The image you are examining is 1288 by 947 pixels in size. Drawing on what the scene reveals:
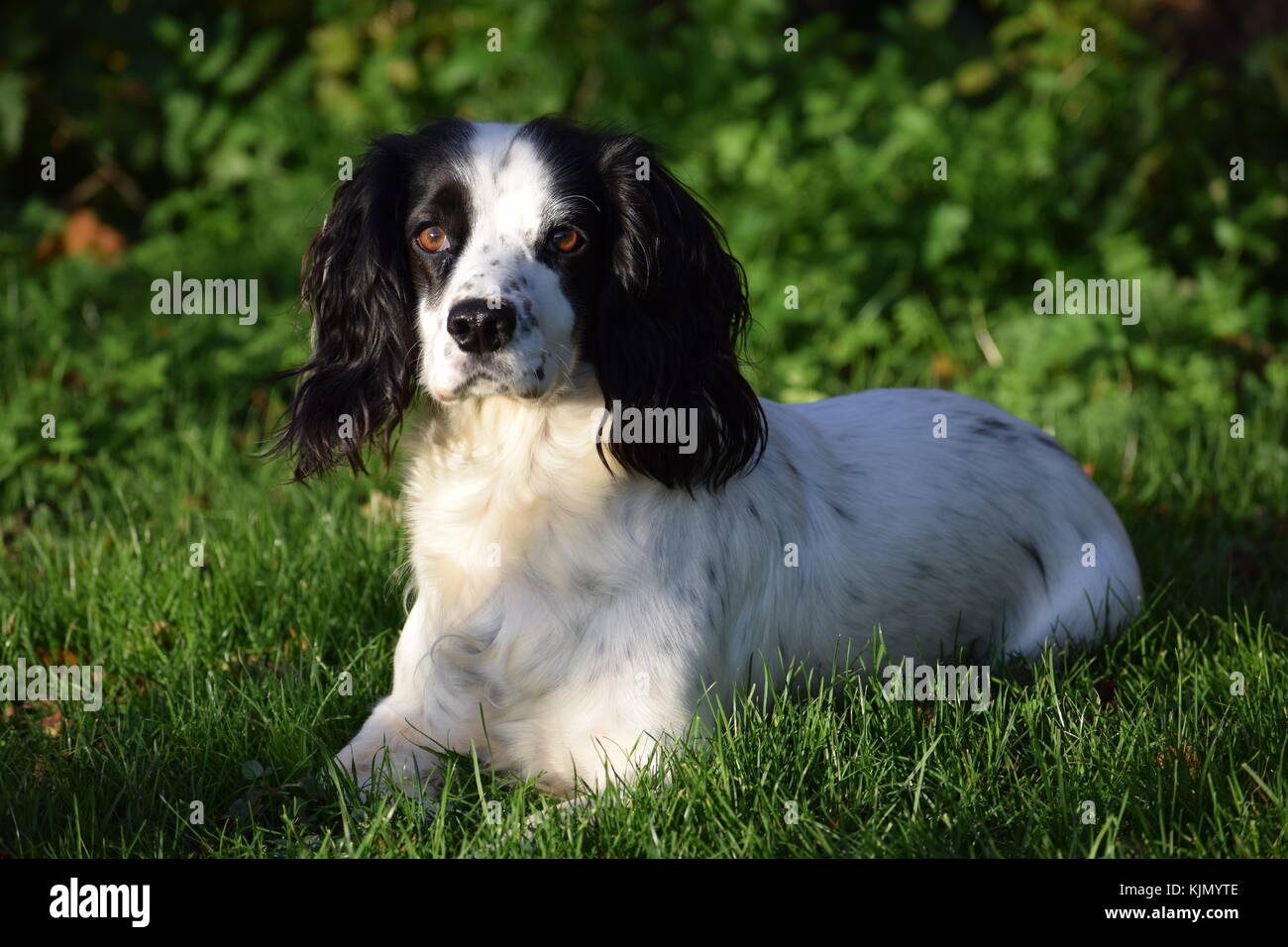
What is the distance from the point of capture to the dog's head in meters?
3.15

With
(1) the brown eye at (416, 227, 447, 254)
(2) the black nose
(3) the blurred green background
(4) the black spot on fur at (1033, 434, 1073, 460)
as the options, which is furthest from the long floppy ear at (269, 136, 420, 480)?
(3) the blurred green background

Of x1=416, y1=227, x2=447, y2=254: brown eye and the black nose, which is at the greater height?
x1=416, y1=227, x2=447, y2=254: brown eye

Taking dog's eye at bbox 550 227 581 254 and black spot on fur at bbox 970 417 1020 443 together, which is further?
black spot on fur at bbox 970 417 1020 443

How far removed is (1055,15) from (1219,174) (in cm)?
154

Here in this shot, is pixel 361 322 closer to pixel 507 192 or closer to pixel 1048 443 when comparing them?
pixel 507 192

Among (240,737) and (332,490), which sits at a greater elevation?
(332,490)

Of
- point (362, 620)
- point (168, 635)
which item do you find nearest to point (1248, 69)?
point (362, 620)

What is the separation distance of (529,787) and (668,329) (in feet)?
3.62

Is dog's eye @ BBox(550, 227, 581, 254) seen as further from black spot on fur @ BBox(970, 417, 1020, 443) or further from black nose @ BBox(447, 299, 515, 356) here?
black spot on fur @ BBox(970, 417, 1020, 443)

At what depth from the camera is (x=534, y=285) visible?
3096 millimetres

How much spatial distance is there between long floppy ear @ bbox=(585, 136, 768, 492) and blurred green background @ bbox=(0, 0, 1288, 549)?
238cm

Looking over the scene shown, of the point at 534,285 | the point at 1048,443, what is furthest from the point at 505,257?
the point at 1048,443

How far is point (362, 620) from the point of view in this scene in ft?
13.5

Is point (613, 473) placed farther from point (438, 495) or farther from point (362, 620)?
point (362, 620)
